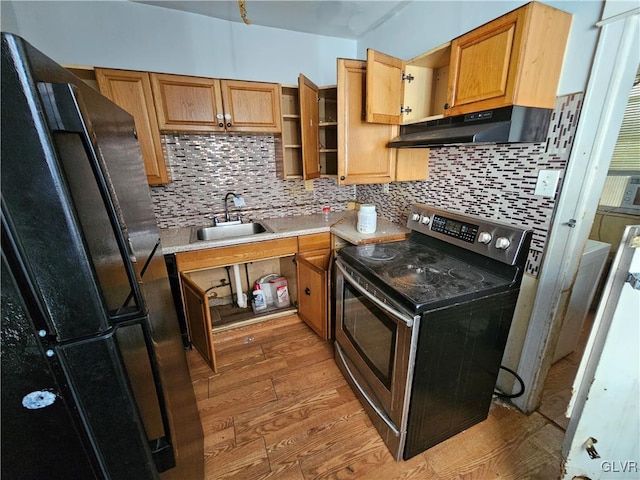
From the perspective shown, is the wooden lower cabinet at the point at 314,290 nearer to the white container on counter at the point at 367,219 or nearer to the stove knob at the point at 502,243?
the white container on counter at the point at 367,219

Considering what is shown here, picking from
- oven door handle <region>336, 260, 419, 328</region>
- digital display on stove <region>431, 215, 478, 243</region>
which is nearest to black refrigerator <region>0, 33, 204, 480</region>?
oven door handle <region>336, 260, 419, 328</region>

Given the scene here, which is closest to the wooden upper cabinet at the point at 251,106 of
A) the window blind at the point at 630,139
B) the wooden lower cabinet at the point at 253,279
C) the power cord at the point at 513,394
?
the wooden lower cabinet at the point at 253,279

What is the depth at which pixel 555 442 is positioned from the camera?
53.4 inches

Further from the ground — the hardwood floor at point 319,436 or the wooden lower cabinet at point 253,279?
the wooden lower cabinet at point 253,279

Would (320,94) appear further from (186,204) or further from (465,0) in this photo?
(186,204)

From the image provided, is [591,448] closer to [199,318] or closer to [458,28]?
[199,318]

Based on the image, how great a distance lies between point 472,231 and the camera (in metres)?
1.50

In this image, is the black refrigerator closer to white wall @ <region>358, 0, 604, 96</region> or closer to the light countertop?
the light countertop

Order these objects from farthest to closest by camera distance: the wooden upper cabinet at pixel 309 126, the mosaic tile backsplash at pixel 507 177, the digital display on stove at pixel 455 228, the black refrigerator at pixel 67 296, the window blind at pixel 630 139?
the window blind at pixel 630 139 → the wooden upper cabinet at pixel 309 126 → the digital display on stove at pixel 455 228 → the mosaic tile backsplash at pixel 507 177 → the black refrigerator at pixel 67 296

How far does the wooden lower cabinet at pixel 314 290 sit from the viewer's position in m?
1.99

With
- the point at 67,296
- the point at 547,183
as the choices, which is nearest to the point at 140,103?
the point at 67,296

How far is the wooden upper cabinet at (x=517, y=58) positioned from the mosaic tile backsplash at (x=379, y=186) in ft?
0.58

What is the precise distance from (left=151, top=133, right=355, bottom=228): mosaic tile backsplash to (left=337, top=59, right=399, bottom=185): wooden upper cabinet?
0.85 meters

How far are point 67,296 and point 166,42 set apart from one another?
85.8 inches
